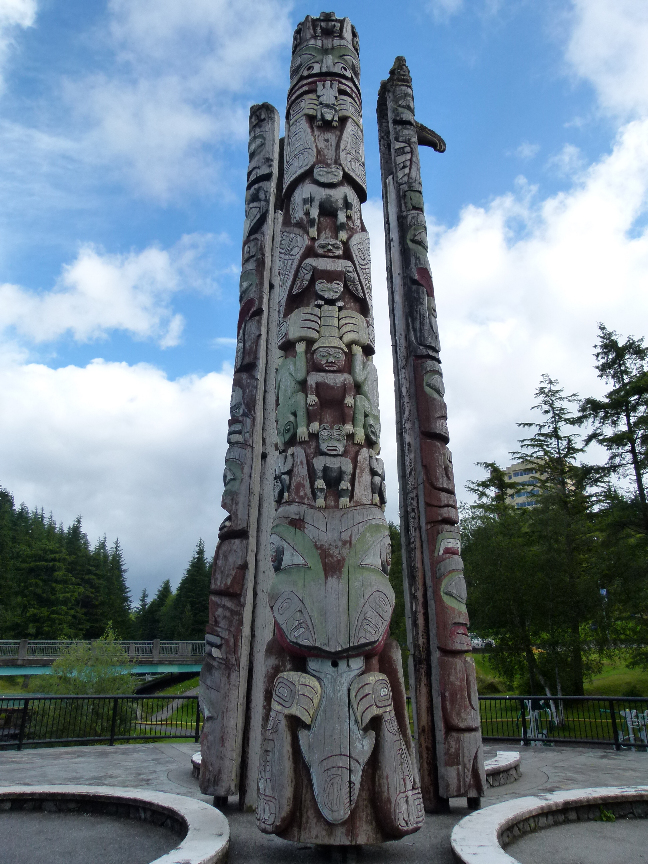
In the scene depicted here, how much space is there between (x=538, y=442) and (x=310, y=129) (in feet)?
69.0

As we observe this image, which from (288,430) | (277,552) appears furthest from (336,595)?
(288,430)

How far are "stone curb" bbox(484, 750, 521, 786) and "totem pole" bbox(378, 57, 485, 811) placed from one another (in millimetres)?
1261

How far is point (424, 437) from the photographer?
6.57 meters

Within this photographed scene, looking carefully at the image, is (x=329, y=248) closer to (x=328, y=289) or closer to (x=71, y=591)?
(x=328, y=289)

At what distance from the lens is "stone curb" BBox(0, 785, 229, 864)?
3.57 metres

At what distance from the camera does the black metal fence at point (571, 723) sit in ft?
31.4

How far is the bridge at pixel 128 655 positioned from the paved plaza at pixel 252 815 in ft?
59.8

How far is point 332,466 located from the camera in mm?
4816

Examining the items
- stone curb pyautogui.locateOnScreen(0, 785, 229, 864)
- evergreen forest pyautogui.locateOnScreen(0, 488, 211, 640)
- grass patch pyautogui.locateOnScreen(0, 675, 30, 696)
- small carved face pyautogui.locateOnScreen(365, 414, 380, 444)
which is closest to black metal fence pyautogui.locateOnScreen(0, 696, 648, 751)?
stone curb pyautogui.locateOnScreen(0, 785, 229, 864)

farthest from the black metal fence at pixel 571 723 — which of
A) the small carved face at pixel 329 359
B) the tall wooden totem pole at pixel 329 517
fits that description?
the small carved face at pixel 329 359

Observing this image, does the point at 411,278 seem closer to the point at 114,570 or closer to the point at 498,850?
the point at 498,850

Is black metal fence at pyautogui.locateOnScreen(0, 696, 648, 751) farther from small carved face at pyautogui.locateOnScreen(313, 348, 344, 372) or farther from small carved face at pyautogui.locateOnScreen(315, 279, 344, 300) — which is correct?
small carved face at pyautogui.locateOnScreen(315, 279, 344, 300)

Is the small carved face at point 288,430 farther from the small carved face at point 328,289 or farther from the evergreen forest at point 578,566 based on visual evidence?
the evergreen forest at point 578,566

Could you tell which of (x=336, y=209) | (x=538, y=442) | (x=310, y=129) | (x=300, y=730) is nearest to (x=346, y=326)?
(x=336, y=209)
